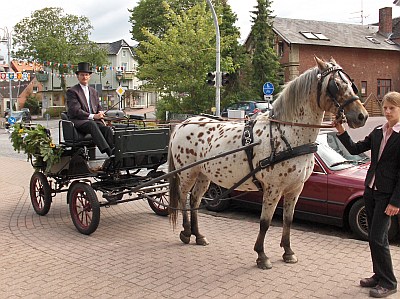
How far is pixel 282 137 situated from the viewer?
495 cm

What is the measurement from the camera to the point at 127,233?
6.90 meters

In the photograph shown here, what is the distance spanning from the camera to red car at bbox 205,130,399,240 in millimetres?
6516

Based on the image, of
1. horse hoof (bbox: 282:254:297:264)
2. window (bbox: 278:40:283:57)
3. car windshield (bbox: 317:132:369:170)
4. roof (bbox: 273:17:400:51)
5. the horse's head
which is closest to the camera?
the horse's head

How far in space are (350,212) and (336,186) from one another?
1.48ft

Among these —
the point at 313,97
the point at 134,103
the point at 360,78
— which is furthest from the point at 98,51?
the point at 313,97

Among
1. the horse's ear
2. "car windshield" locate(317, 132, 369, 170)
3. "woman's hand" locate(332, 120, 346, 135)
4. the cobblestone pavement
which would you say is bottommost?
the cobblestone pavement

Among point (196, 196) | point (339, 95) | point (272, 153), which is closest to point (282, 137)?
point (272, 153)

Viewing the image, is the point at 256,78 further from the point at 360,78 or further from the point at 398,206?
the point at 398,206

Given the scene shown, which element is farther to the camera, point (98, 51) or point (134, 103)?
point (134, 103)

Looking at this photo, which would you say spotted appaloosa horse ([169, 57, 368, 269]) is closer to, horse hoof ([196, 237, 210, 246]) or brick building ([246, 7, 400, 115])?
horse hoof ([196, 237, 210, 246])

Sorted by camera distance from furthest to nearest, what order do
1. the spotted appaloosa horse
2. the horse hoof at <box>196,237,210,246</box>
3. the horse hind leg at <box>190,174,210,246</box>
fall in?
the horse hind leg at <box>190,174,210,246</box> < the horse hoof at <box>196,237,210,246</box> < the spotted appaloosa horse

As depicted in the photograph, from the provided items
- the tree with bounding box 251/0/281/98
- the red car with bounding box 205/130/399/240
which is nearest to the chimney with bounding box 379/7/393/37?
the tree with bounding box 251/0/281/98

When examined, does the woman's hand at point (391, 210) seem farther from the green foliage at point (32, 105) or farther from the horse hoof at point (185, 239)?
the green foliage at point (32, 105)

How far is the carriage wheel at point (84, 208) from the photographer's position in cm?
657
